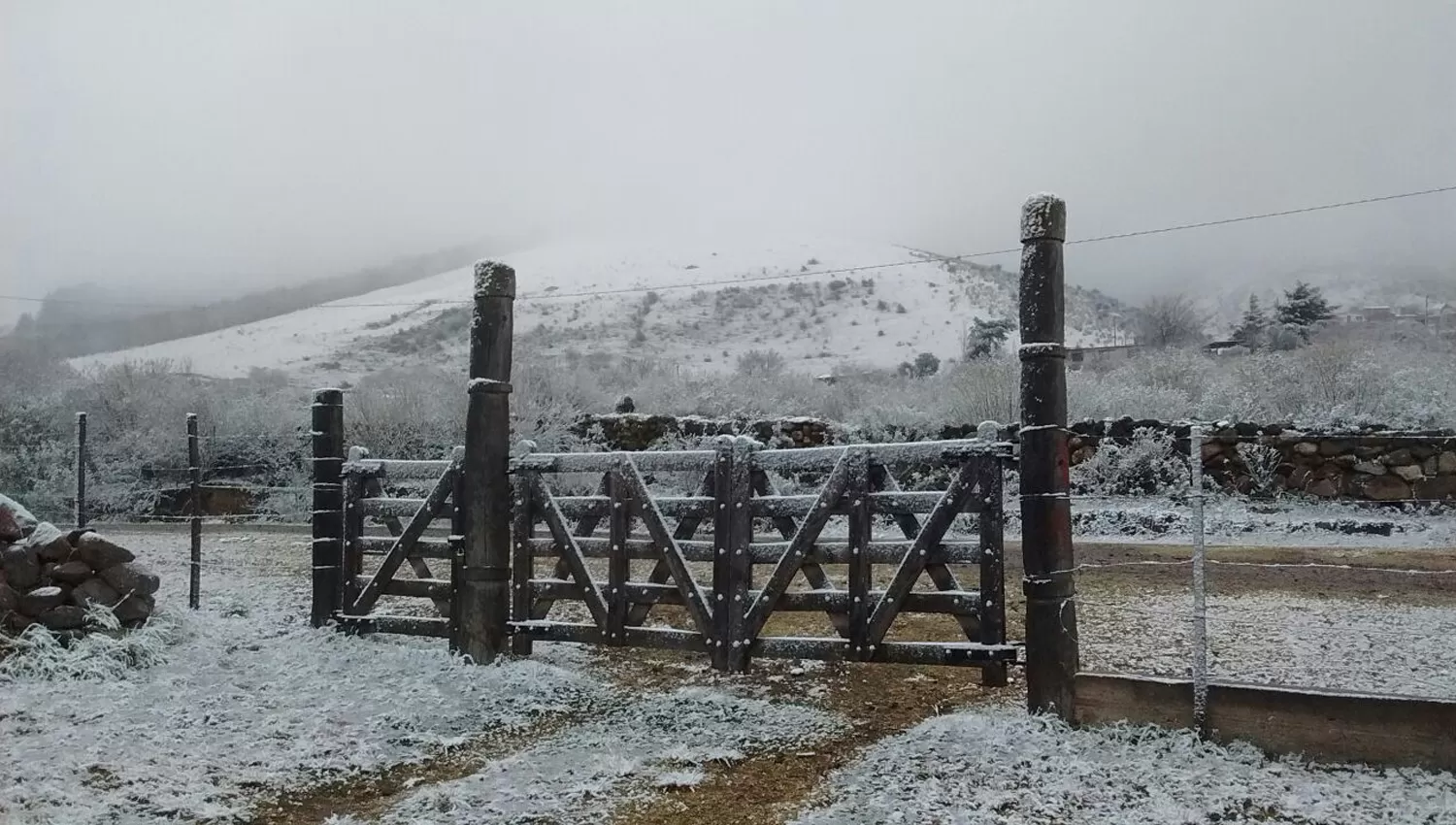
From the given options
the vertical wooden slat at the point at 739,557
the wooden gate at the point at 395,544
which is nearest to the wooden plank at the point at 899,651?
the vertical wooden slat at the point at 739,557

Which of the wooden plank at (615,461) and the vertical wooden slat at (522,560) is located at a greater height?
the wooden plank at (615,461)

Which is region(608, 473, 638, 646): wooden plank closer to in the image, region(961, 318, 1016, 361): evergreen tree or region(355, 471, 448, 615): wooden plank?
region(355, 471, 448, 615): wooden plank

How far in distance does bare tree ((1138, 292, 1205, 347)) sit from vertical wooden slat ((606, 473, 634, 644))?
44.0 m

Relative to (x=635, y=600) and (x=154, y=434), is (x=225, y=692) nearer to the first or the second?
(x=635, y=600)

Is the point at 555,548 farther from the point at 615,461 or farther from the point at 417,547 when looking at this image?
the point at 417,547

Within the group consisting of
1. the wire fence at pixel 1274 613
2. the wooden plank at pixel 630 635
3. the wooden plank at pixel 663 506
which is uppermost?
the wooden plank at pixel 663 506

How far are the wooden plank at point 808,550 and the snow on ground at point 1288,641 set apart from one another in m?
1.65

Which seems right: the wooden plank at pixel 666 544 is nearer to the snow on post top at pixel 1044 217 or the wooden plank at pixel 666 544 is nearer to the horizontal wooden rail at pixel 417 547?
the horizontal wooden rail at pixel 417 547

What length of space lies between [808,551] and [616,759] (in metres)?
1.91

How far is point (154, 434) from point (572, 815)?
83.3 ft

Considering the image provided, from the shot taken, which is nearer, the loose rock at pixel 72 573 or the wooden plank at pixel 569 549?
the wooden plank at pixel 569 549

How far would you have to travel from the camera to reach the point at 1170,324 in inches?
1917

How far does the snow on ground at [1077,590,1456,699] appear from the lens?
6.33 meters

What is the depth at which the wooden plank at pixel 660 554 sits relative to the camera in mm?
6961
